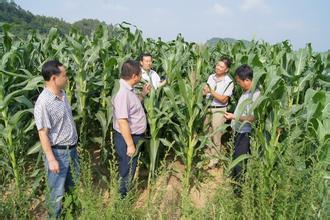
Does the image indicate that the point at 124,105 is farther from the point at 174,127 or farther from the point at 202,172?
the point at 202,172

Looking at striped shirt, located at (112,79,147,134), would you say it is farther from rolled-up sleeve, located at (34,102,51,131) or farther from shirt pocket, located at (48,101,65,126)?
rolled-up sleeve, located at (34,102,51,131)

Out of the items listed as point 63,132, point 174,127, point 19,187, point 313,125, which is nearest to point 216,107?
point 174,127

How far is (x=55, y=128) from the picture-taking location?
3.38 meters

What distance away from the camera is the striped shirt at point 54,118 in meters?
3.22

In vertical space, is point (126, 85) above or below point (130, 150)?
above

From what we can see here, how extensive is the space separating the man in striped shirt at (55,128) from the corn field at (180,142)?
17 centimetres

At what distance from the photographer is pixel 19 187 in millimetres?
3682

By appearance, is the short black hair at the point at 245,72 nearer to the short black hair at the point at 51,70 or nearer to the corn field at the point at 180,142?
the corn field at the point at 180,142

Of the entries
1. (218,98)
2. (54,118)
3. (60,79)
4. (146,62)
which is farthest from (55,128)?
(218,98)

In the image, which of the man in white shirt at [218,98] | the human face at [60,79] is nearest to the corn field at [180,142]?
the man in white shirt at [218,98]

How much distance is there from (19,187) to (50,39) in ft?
8.91

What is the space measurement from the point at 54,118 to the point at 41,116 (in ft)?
0.48

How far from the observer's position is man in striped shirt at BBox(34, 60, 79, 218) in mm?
3221

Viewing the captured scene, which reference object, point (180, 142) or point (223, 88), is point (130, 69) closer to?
point (180, 142)
